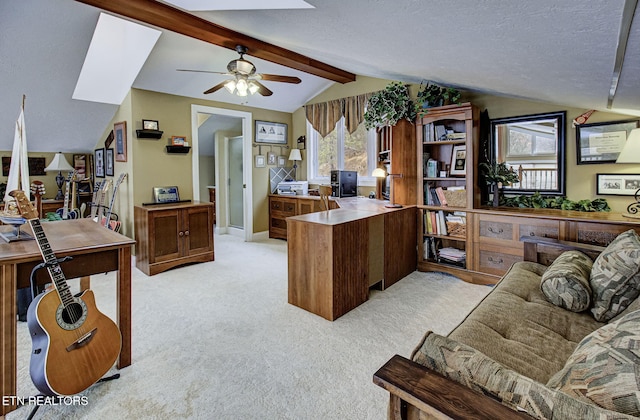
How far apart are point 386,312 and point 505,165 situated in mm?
2104

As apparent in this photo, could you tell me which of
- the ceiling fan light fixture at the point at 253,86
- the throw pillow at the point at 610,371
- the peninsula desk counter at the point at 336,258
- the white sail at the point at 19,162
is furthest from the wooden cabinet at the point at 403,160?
the white sail at the point at 19,162

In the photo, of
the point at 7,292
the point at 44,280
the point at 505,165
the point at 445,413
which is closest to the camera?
the point at 445,413

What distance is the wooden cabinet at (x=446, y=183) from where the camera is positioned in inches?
133

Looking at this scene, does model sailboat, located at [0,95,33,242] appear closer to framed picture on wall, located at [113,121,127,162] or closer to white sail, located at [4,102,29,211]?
white sail, located at [4,102,29,211]

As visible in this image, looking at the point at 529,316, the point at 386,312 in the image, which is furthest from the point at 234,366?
the point at 529,316

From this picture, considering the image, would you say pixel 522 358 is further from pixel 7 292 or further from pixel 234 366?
pixel 7 292

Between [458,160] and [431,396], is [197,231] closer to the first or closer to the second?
[458,160]

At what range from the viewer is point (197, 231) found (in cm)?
414

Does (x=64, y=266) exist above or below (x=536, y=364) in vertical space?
above

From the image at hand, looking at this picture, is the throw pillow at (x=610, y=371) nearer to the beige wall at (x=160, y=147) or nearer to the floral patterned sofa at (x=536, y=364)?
the floral patterned sofa at (x=536, y=364)

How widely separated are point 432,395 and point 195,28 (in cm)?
326

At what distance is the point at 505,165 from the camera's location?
350 centimetres

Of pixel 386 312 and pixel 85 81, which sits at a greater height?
pixel 85 81

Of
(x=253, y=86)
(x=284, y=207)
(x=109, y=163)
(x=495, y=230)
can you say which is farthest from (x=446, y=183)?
(x=109, y=163)
